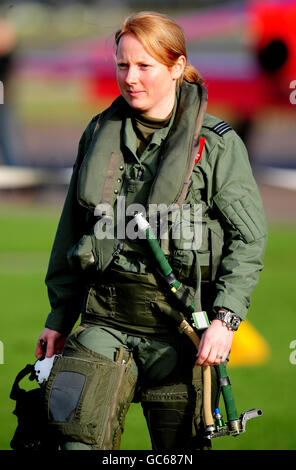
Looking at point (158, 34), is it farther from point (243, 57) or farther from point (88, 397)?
point (243, 57)

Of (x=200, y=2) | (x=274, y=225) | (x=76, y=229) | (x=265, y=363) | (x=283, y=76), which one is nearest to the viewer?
(x=76, y=229)

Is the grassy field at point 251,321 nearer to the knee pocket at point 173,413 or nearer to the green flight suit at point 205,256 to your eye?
the knee pocket at point 173,413

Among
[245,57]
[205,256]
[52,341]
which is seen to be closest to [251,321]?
[52,341]

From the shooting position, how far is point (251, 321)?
8469 millimetres

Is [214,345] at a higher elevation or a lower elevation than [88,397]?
higher

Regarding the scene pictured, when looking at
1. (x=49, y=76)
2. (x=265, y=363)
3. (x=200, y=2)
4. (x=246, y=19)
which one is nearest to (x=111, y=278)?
(x=265, y=363)

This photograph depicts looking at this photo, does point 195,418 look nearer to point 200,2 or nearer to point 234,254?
point 234,254

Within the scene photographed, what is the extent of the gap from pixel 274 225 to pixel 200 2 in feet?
47.0

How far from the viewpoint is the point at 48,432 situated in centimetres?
339

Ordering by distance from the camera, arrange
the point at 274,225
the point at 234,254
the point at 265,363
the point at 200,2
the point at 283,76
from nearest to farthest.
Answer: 1. the point at 234,254
2. the point at 265,363
3. the point at 274,225
4. the point at 283,76
5. the point at 200,2

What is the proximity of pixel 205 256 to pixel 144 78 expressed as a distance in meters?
0.70

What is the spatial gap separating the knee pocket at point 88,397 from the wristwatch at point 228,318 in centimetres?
41

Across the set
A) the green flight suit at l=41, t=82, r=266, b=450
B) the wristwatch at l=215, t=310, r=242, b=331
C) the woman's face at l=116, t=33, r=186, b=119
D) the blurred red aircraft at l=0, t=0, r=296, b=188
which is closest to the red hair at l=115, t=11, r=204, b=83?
the woman's face at l=116, t=33, r=186, b=119

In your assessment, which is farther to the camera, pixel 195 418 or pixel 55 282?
pixel 55 282
